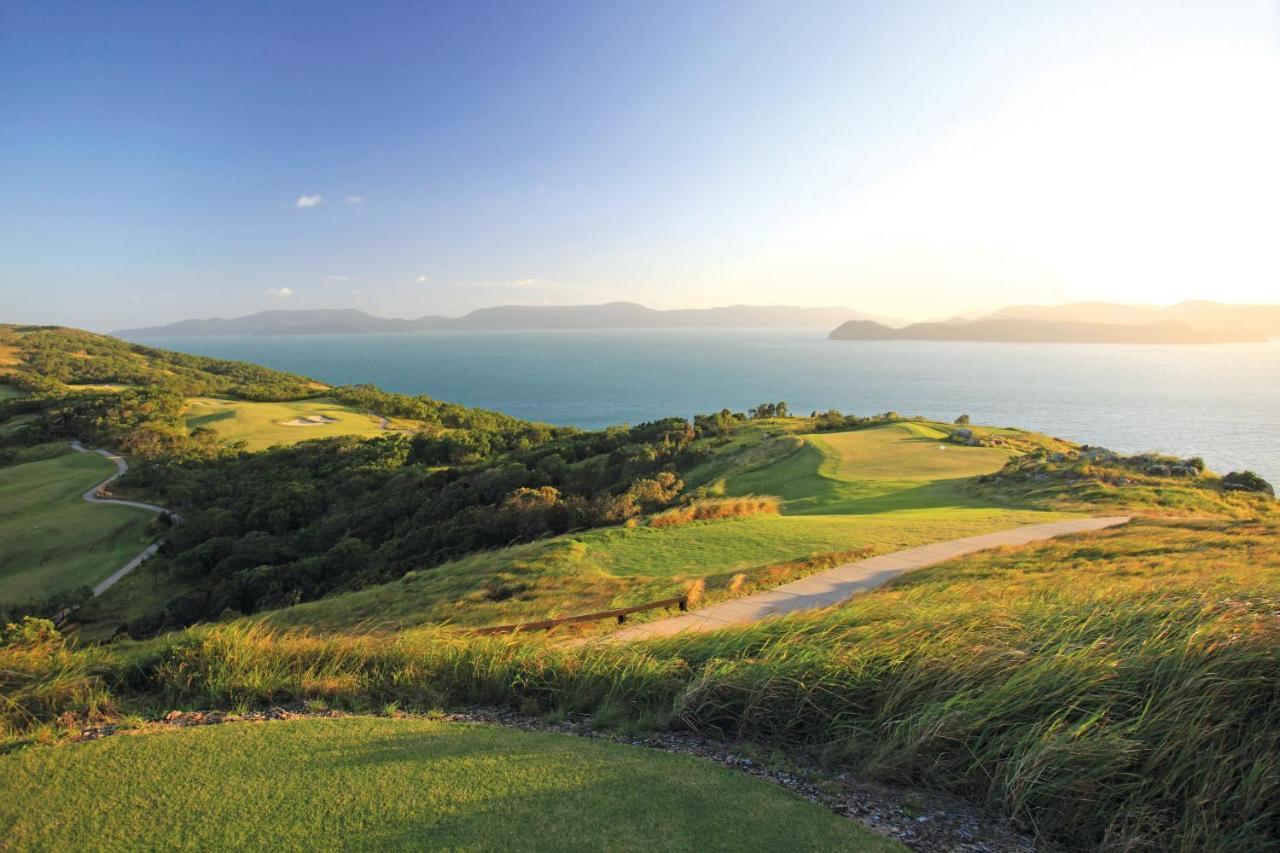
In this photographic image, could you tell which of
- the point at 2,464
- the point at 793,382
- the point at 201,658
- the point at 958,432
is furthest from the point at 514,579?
the point at 793,382

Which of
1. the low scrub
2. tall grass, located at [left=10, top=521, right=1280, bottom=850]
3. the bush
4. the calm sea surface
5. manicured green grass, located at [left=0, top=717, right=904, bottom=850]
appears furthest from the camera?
the calm sea surface

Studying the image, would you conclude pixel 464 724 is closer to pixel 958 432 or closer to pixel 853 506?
pixel 853 506

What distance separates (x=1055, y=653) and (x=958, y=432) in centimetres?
3260

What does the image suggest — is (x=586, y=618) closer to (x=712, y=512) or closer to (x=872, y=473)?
(x=712, y=512)

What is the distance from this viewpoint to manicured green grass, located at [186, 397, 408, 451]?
58.3 metres

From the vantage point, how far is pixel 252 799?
3121 millimetres

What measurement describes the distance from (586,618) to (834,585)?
4465 mm

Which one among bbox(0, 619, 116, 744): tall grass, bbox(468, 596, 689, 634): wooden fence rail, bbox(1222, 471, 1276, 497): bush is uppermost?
bbox(0, 619, 116, 744): tall grass

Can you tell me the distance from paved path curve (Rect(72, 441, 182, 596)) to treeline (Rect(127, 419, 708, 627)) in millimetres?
1375

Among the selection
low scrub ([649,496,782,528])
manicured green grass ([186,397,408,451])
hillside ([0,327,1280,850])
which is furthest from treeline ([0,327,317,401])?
hillside ([0,327,1280,850])

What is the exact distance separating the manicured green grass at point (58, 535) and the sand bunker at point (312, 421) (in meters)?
24.4

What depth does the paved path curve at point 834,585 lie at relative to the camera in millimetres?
7281

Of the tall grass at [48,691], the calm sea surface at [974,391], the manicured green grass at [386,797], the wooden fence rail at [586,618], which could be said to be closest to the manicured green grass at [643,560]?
the wooden fence rail at [586,618]

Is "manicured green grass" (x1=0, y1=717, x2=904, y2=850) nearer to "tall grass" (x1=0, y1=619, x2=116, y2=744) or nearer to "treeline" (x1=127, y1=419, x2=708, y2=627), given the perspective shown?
"tall grass" (x1=0, y1=619, x2=116, y2=744)
